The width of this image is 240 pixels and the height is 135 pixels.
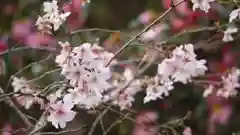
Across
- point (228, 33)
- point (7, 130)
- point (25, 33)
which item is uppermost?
point (25, 33)

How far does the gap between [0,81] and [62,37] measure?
30cm

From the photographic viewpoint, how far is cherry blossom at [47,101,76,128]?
2.40 ft

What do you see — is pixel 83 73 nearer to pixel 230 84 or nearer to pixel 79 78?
pixel 79 78

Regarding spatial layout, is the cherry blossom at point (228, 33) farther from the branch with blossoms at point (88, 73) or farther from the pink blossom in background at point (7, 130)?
the pink blossom in background at point (7, 130)

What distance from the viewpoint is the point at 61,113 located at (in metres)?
0.73

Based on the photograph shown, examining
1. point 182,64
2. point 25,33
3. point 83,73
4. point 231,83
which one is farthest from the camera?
point 25,33

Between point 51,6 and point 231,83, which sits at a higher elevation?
point 51,6

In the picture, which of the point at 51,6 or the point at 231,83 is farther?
the point at 231,83

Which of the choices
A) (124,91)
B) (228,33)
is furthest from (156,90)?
(228,33)

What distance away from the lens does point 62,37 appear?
1.02 metres

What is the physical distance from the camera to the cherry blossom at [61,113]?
28.8 inches

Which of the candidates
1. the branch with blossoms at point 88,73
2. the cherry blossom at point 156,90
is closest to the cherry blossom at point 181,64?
the branch with blossoms at point 88,73

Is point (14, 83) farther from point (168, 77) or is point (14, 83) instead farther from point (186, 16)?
point (186, 16)

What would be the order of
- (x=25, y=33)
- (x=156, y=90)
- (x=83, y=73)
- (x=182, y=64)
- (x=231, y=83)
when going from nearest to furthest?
1. (x=83, y=73)
2. (x=182, y=64)
3. (x=156, y=90)
4. (x=231, y=83)
5. (x=25, y=33)
